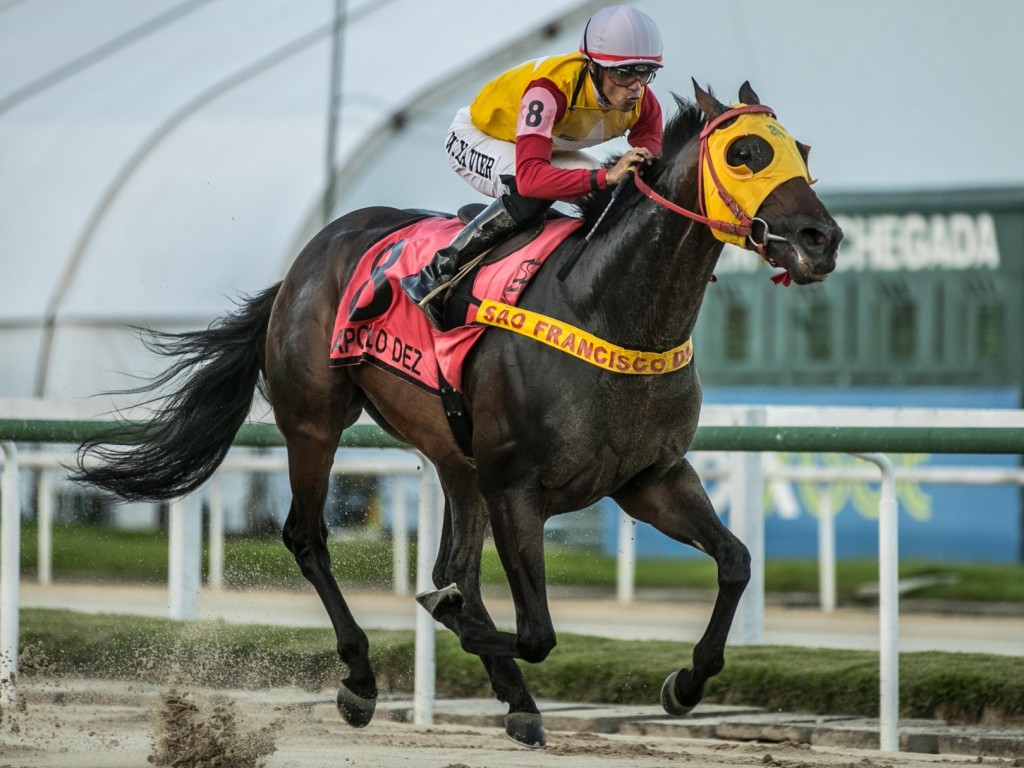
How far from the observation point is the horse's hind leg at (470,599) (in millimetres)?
4602

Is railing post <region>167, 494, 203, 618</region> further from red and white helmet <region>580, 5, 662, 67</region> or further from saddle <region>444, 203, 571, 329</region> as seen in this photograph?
red and white helmet <region>580, 5, 662, 67</region>

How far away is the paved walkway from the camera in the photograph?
7066 mm

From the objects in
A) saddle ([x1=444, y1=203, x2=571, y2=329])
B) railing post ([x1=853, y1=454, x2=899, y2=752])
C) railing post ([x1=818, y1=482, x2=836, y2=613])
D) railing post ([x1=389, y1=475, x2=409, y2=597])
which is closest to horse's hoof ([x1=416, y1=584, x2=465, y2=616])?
saddle ([x1=444, y1=203, x2=571, y2=329])

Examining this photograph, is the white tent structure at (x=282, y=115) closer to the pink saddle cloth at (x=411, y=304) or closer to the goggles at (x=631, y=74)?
the pink saddle cloth at (x=411, y=304)

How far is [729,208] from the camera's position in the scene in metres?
4.14

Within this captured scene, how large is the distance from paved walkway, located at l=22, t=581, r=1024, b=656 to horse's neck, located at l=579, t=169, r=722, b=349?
8.45 ft

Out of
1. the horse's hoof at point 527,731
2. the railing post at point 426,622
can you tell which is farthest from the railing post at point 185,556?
the horse's hoof at point 527,731

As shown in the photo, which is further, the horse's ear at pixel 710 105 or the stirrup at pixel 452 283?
the stirrup at pixel 452 283

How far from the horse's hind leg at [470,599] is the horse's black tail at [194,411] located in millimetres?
880

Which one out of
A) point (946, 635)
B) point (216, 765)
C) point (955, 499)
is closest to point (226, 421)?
point (216, 765)

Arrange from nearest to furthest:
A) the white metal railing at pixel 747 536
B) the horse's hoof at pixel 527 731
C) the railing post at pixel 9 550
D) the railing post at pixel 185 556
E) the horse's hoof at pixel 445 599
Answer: the horse's hoof at pixel 527 731, the horse's hoof at pixel 445 599, the white metal railing at pixel 747 536, the railing post at pixel 9 550, the railing post at pixel 185 556

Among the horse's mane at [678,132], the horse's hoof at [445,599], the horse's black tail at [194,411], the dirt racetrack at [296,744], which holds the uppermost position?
the horse's mane at [678,132]

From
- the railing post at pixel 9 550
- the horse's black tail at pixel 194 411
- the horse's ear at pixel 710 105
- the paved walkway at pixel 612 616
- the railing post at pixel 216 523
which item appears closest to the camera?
the horse's ear at pixel 710 105

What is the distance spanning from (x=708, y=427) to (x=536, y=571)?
1.39 meters
